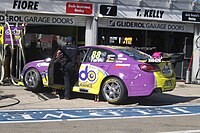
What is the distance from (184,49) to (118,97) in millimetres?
8489

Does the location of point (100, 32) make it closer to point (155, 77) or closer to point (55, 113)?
point (155, 77)

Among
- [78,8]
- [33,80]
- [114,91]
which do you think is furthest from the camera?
[78,8]

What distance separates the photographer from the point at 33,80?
11.6 m

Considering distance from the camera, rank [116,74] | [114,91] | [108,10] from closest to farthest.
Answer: [116,74], [114,91], [108,10]

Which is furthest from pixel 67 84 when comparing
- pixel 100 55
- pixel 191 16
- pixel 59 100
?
pixel 191 16

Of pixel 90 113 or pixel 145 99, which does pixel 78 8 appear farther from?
pixel 90 113

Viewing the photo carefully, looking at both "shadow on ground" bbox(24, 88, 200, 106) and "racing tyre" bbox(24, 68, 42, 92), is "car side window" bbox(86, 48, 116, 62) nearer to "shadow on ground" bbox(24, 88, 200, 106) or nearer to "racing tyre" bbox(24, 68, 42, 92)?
"shadow on ground" bbox(24, 88, 200, 106)

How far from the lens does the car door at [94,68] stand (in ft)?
33.8

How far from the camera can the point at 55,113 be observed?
8.93 meters

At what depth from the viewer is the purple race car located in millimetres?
9805

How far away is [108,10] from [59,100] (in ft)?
19.3

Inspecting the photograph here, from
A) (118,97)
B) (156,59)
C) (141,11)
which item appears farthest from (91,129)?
(141,11)

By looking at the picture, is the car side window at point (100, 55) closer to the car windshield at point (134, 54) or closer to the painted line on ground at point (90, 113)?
the car windshield at point (134, 54)

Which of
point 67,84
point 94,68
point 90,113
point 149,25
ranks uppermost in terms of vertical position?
point 149,25
